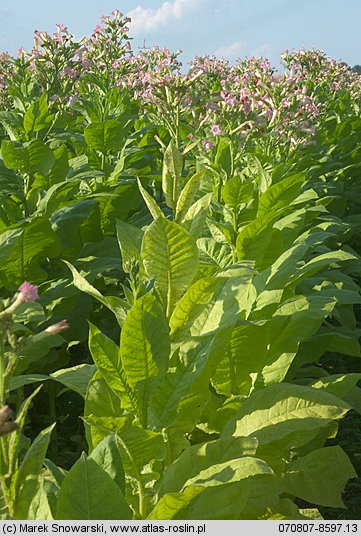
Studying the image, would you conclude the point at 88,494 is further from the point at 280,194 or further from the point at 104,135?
the point at 104,135

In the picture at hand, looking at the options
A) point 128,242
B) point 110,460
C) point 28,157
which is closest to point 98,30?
point 28,157

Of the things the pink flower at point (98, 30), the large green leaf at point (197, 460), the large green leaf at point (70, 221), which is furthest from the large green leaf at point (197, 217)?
the pink flower at point (98, 30)

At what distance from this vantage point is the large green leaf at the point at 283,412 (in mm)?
1741

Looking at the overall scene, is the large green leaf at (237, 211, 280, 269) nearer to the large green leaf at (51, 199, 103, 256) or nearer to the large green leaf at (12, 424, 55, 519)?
the large green leaf at (51, 199, 103, 256)

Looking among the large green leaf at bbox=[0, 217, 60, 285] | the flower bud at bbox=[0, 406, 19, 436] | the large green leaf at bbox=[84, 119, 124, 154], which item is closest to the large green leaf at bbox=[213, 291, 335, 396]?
the large green leaf at bbox=[0, 217, 60, 285]

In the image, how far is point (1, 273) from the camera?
3102 millimetres

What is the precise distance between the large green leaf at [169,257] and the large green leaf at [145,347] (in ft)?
0.41

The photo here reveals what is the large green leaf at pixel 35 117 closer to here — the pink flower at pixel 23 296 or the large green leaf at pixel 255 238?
the large green leaf at pixel 255 238

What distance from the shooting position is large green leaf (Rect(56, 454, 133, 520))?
129 centimetres

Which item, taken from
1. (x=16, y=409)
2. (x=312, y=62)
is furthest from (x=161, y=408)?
(x=312, y=62)

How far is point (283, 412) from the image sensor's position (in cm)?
179

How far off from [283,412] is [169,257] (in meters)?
0.46

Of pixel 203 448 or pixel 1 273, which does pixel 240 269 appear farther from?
pixel 1 273

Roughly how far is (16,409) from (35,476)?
184 cm
